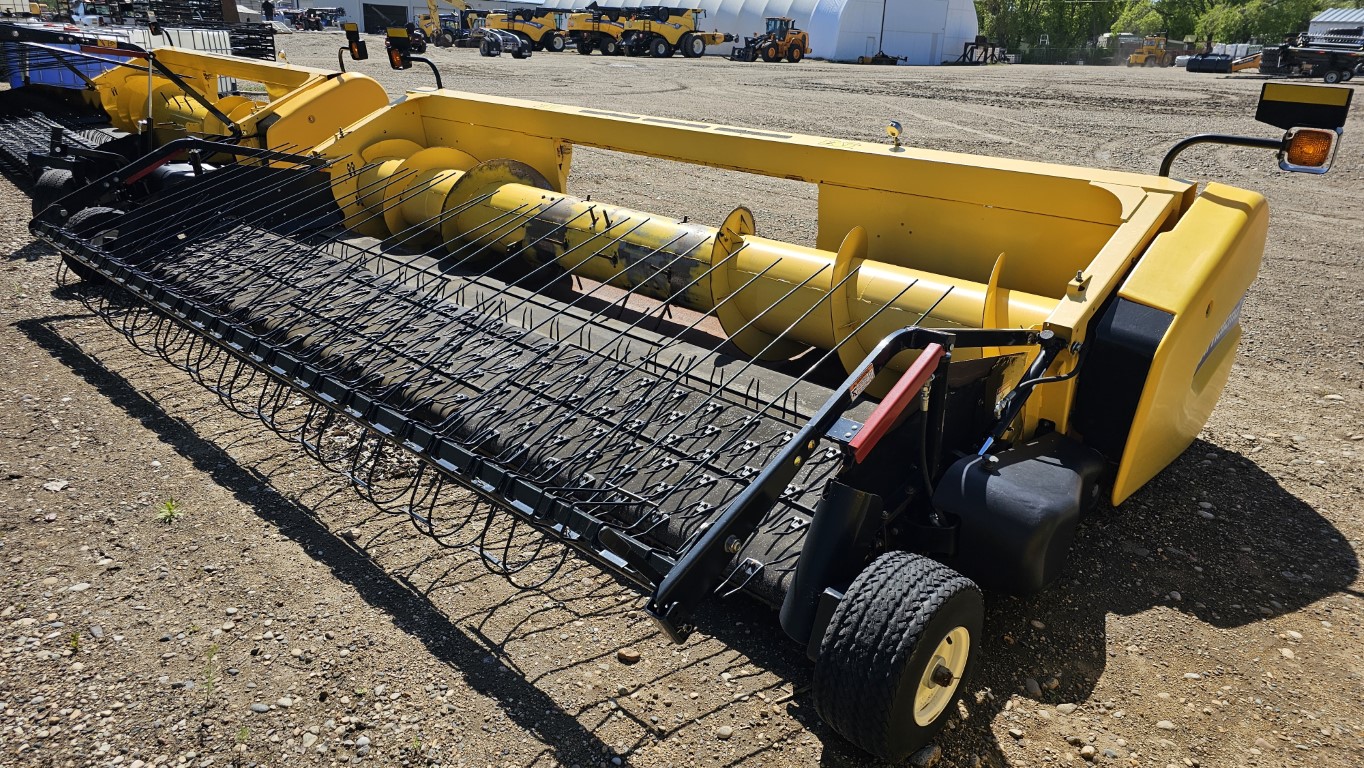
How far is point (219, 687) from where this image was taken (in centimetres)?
249

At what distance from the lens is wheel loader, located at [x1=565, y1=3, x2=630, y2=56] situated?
115ft

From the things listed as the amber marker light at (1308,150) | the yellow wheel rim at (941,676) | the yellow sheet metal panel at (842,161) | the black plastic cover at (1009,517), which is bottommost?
the yellow wheel rim at (941,676)

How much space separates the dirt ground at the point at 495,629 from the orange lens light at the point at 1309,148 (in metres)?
1.30

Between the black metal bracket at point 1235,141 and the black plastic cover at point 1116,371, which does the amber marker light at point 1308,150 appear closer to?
the black metal bracket at point 1235,141

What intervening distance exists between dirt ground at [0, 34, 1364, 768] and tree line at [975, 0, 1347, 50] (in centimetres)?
6492

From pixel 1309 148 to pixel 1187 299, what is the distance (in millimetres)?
691

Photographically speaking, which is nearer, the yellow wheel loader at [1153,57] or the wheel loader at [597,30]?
the wheel loader at [597,30]

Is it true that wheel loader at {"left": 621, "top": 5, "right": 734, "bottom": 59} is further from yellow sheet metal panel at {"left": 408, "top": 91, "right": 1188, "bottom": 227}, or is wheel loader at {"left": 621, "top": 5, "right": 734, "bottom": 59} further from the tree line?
the tree line

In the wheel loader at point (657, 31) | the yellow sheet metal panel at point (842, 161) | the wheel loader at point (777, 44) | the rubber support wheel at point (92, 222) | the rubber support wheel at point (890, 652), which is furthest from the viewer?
the wheel loader at point (777, 44)

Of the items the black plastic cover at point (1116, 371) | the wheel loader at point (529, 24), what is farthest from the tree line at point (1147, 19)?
the black plastic cover at point (1116, 371)

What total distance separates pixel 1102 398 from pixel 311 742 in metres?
2.47

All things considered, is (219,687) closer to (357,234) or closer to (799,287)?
(799,287)

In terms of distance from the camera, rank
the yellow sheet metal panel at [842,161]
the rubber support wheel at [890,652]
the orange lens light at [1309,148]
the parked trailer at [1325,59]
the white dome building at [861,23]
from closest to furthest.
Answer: the rubber support wheel at [890,652] → the orange lens light at [1309,148] → the yellow sheet metal panel at [842,161] → the parked trailer at [1325,59] → the white dome building at [861,23]

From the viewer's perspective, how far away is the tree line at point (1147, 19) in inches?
2425
